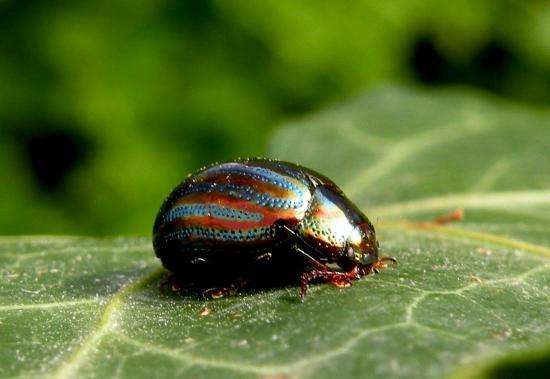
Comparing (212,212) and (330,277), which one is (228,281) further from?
(330,277)

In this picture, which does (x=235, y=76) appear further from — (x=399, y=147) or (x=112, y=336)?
(x=112, y=336)

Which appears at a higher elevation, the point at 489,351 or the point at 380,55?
the point at 380,55

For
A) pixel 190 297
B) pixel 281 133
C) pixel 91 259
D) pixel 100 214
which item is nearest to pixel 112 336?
pixel 190 297

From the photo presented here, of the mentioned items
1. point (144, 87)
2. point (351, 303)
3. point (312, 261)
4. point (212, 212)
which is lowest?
point (351, 303)

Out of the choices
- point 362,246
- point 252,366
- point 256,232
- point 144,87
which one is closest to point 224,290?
point 256,232

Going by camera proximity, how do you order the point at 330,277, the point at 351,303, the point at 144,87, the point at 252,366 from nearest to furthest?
the point at 252,366
the point at 351,303
the point at 330,277
the point at 144,87
